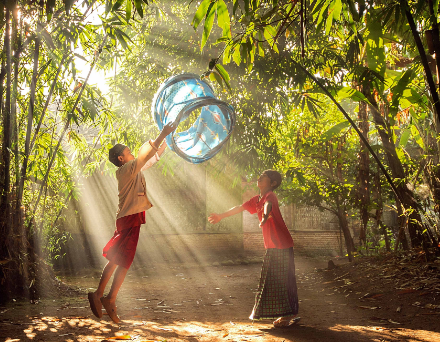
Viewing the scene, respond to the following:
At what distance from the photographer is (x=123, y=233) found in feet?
10.2

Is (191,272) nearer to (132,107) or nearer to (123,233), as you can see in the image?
(132,107)

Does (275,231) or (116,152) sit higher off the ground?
(116,152)

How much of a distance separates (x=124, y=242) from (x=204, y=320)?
1400 millimetres

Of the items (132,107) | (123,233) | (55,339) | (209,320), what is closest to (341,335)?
(209,320)

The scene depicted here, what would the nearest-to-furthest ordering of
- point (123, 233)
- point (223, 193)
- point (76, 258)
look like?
point (123, 233), point (76, 258), point (223, 193)

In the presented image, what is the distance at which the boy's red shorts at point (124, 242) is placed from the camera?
120 inches

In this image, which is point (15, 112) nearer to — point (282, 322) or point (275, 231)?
point (275, 231)

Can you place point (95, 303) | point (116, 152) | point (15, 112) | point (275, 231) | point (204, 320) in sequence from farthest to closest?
point (15, 112), point (204, 320), point (275, 231), point (116, 152), point (95, 303)

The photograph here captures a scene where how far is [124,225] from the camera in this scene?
10.2ft

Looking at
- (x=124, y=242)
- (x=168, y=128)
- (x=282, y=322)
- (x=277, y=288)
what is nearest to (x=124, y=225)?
(x=124, y=242)

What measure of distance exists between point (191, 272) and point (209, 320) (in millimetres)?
5858

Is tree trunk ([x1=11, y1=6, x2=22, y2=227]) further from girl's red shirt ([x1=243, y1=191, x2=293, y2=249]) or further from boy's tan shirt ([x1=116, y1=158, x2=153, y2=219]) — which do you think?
girl's red shirt ([x1=243, y1=191, x2=293, y2=249])

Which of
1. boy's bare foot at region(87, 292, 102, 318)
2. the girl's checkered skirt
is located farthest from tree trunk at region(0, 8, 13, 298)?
the girl's checkered skirt

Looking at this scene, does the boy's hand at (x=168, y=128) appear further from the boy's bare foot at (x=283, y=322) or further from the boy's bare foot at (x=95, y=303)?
the boy's bare foot at (x=283, y=322)
